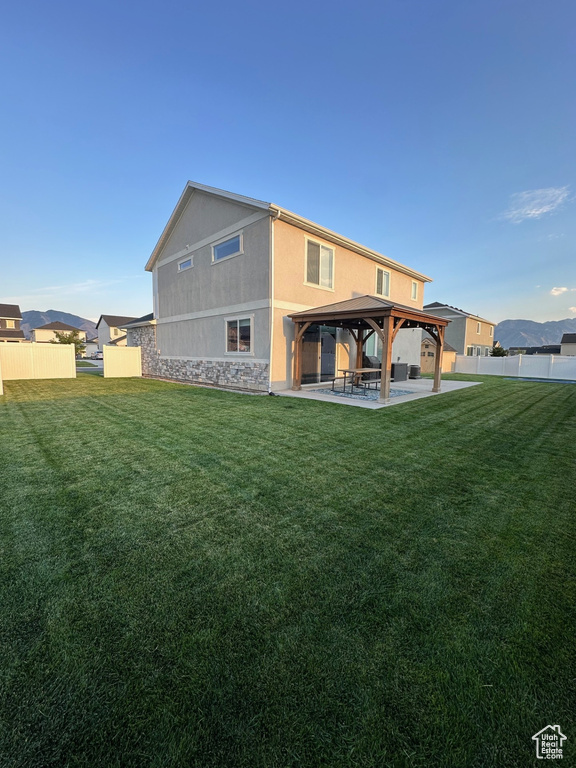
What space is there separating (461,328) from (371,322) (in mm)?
25466

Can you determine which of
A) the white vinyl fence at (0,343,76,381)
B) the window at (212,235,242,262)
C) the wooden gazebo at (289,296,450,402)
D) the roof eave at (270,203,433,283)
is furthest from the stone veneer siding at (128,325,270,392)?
the roof eave at (270,203,433,283)

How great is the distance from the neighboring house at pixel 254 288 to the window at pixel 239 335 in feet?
0.12

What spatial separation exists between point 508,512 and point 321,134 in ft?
52.0

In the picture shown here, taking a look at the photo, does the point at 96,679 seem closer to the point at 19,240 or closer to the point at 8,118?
the point at 8,118

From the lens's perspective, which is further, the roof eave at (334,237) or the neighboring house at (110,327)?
the neighboring house at (110,327)

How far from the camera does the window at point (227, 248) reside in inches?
452

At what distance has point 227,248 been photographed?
12.1 metres

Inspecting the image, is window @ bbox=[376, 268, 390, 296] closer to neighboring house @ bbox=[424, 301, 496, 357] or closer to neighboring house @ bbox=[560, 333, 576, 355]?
neighboring house @ bbox=[424, 301, 496, 357]

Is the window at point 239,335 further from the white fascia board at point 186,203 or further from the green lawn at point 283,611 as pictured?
the green lawn at point 283,611

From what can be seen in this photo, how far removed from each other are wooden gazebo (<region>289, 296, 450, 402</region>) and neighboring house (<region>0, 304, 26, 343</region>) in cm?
4661

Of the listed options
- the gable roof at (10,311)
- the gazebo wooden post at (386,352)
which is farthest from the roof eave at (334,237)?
the gable roof at (10,311)

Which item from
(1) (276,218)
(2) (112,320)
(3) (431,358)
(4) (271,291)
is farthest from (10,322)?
(3) (431,358)

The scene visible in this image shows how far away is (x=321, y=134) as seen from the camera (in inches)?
531

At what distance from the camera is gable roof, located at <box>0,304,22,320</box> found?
43103 mm
